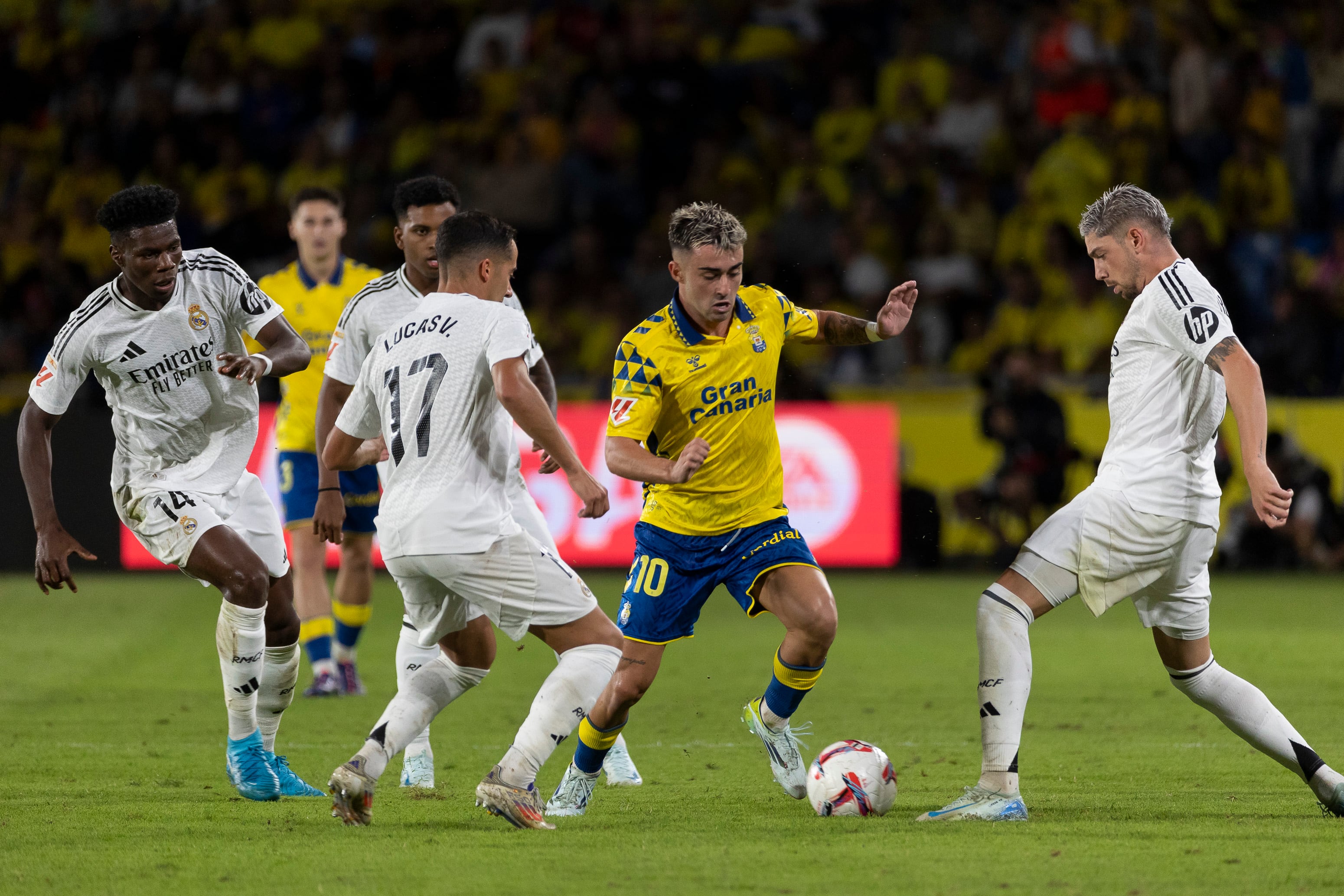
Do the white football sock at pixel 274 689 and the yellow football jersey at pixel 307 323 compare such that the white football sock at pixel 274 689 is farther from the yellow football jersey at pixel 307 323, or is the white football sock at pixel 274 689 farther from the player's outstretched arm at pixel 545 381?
the yellow football jersey at pixel 307 323

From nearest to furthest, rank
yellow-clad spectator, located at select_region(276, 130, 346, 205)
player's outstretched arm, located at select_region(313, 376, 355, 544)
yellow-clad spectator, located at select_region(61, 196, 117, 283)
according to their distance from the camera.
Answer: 1. player's outstretched arm, located at select_region(313, 376, 355, 544)
2. yellow-clad spectator, located at select_region(61, 196, 117, 283)
3. yellow-clad spectator, located at select_region(276, 130, 346, 205)

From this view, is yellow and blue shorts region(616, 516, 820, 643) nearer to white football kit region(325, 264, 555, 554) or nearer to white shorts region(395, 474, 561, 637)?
white shorts region(395, 474, 561, 637)

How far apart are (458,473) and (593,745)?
3.41 ft

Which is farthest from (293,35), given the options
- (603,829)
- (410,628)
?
(603,829)

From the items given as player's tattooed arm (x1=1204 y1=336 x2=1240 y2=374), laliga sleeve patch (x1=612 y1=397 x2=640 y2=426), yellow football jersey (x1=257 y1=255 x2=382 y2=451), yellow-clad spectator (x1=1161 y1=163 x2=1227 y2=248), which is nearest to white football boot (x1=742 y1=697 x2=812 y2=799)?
laliga sleeve patch (x1=612 y1=397 x2=640 y2=426)

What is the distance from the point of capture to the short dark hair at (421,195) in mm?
6945

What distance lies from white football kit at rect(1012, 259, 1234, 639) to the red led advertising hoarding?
8156 mm

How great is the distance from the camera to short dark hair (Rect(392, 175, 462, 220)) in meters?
6.95

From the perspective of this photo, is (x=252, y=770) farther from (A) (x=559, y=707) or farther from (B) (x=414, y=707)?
(A) (x=559, y=707)

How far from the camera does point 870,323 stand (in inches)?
242

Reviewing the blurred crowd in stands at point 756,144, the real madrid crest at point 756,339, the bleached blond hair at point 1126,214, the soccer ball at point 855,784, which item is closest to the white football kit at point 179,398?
the real madrid crest at point 756,339

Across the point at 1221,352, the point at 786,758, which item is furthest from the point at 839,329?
the point at 786,758

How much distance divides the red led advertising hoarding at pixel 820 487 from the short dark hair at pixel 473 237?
27.2 feet

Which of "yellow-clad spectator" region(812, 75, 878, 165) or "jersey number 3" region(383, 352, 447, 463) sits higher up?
"yellow-clad spectator" region(812, 75, 878, 165)
